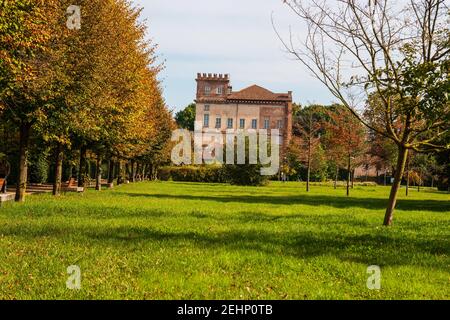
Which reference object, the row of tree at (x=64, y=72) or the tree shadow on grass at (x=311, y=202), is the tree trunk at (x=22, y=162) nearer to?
the row of tree at (x=64, y=72)

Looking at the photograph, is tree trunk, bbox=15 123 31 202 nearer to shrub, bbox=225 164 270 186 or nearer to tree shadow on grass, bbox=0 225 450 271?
tree shadow on grass, bbox=0 225 450 271

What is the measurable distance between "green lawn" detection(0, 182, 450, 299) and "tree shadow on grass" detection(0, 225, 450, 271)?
0.02 metres

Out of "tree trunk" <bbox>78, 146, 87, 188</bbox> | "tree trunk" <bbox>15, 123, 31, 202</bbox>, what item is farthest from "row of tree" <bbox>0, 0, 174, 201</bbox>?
"tree trunk" <bbox>78, 146, 87, 188</bbox>

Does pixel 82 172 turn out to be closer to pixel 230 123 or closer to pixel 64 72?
pixel 64 72

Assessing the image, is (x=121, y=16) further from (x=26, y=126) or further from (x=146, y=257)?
(x=146, y=257)

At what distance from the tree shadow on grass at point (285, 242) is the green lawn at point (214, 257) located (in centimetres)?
2

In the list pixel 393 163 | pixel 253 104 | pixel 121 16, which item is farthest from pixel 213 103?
pixel 121 16

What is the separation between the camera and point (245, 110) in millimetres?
102812

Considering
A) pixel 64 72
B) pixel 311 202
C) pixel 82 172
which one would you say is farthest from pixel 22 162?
pixel 311 202

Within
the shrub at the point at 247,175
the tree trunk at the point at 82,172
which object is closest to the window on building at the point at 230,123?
the shrub at the point at 247,175

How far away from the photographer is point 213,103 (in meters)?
104

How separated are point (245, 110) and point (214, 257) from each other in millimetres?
94183
